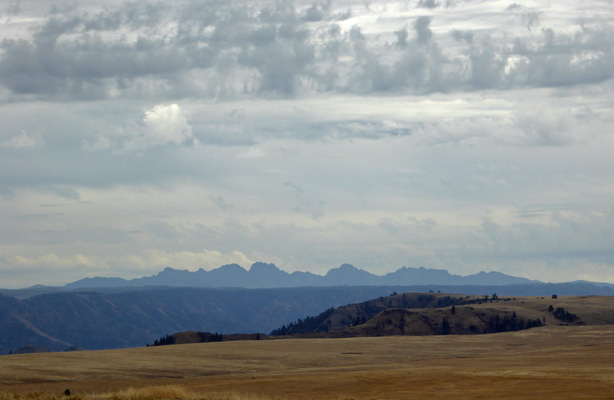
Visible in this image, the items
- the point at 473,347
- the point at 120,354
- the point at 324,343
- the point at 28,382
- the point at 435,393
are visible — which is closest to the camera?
the point at 435,393

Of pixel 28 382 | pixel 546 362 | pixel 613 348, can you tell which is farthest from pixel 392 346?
pixel 28 382

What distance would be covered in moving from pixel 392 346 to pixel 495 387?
8644 cm

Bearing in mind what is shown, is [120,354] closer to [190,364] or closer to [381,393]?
[190,364]

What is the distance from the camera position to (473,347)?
136000 millimetres

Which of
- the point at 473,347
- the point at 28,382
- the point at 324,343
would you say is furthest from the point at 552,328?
the point at 28,382

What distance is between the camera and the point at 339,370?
88.3 m

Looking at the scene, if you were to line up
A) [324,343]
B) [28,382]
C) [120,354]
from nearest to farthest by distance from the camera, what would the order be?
[28,382] → [120,354] → [324,343]

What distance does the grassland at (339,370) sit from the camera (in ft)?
167

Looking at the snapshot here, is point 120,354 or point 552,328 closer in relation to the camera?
point 120,354

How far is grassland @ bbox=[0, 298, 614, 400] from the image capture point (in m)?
51.0

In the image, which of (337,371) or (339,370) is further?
(339,370)

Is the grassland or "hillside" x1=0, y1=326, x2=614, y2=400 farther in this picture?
the grassland

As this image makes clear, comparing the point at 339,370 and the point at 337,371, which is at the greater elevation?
the point at 337,371

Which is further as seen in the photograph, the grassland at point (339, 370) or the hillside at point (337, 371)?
the grassland at point (339, 370)
